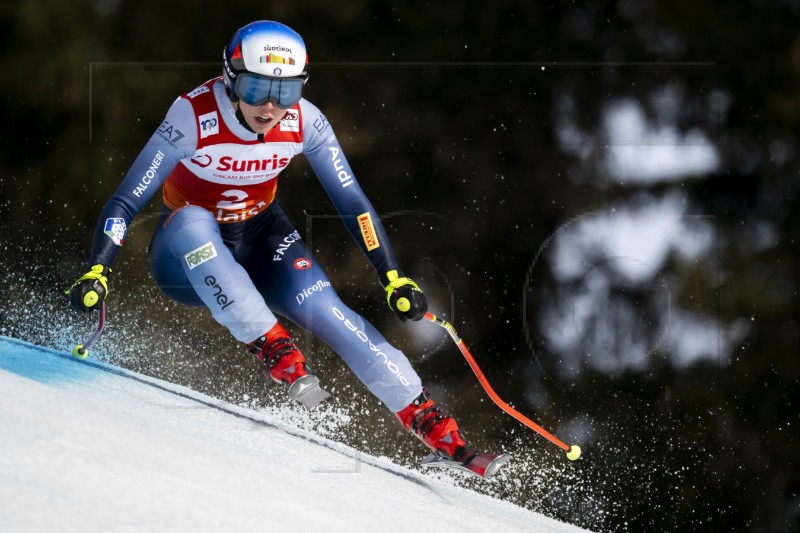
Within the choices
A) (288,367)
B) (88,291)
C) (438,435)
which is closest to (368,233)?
(288,367)

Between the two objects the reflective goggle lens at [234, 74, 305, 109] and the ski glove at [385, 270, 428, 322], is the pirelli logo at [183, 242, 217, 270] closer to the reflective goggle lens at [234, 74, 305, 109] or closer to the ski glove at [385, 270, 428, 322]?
the reflective goggle lens at [234, 74, 305, 109]

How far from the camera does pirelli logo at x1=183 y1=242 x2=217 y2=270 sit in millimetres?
4359

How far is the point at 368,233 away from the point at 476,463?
1.12 metres

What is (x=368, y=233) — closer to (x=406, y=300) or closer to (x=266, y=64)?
(x=406, y=300)

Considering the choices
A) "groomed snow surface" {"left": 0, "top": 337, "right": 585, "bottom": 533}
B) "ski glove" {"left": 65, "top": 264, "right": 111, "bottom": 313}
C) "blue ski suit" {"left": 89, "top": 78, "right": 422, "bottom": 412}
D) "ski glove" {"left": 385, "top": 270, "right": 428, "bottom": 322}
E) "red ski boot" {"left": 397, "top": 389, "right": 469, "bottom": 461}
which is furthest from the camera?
"red ski boot" {"left": 397, "top": 389, "right": 469, "bottom": 461}

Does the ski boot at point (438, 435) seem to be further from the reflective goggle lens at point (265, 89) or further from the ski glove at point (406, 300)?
the reflective goggle lens at point (265, 89)

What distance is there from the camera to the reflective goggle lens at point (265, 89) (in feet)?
14.0

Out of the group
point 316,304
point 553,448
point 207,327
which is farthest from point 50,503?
point 553,448

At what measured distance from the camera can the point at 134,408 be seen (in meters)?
4.41

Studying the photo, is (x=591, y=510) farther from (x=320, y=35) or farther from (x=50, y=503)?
(x=50, y=503)

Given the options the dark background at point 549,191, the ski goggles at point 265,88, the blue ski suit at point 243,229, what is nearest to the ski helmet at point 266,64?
the ski goggles at point 265,88

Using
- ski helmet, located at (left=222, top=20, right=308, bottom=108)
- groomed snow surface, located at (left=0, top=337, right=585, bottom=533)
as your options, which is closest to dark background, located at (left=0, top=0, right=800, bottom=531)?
groomed snow surface, located at (left=0, top=337, right=585, bottom=533)

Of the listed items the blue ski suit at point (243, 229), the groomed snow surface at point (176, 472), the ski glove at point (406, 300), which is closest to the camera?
the groomed snow surface at point (176, 472)

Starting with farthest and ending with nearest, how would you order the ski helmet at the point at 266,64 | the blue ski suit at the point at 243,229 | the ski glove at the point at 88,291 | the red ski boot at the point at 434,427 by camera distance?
the red ski boot at the point at 434,427 → the blue ski suit at the point at 243,229 → the ski helmet at the point at 266,64 → the ski glove at the point at 88,291
